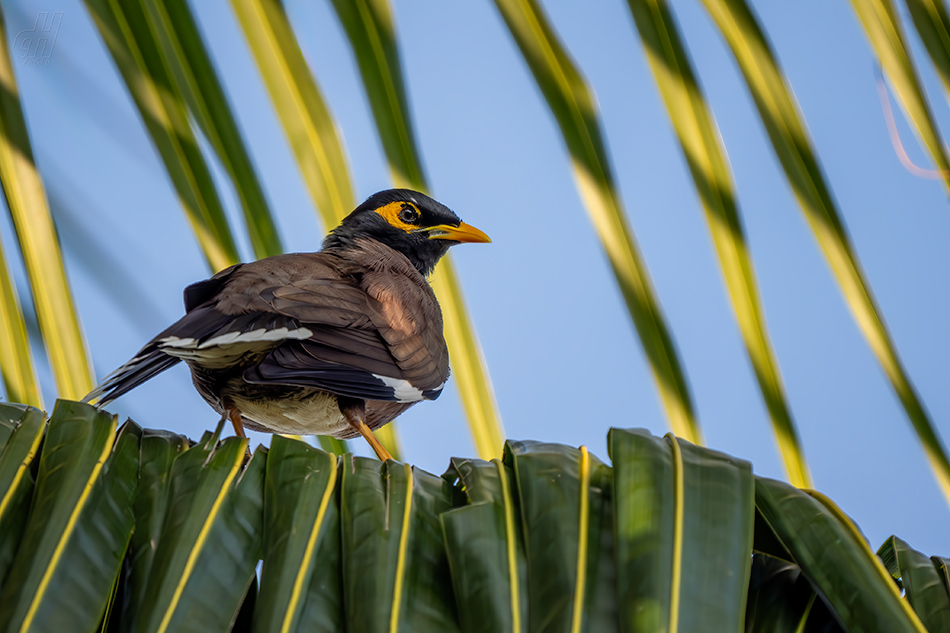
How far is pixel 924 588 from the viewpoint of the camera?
100cm

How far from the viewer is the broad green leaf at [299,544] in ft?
2.89

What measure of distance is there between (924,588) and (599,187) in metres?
0.75

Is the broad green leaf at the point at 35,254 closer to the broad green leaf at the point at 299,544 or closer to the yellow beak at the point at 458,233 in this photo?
the broad green leaf at the point at 299,544

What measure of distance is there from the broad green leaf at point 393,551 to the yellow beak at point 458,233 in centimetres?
176

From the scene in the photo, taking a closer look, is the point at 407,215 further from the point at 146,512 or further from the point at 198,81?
the point at 146,512

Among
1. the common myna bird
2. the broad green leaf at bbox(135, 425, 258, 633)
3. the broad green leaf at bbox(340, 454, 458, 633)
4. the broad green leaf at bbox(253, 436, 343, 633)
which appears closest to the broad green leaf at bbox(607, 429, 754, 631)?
the broad green leaf at bbox(340, 454, 458, 633)

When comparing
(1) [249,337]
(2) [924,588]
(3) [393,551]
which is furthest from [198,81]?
(2) [924,588]

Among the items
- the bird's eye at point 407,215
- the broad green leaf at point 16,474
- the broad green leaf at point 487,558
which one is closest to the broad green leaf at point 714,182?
the broad green leaf at point 487,558

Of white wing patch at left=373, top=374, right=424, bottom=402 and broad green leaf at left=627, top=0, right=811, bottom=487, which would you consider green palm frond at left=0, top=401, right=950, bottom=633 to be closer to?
broad green leaf at left=627, top=0, right=811, bottom=487

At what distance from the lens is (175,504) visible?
99 centimetres

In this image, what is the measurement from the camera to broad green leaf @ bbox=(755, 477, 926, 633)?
89cm

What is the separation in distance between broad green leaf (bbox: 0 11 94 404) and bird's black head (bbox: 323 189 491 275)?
1.40 metres

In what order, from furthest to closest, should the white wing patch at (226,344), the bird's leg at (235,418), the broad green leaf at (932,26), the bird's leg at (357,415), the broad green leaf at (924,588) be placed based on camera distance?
the bird's leg at (235,418) → the bird's leg at (357,415) → the white wing patch at (226,344) → the broad green leaf at (932,26) → the broad green leaf at (924,588)

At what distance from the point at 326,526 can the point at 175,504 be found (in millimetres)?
204
